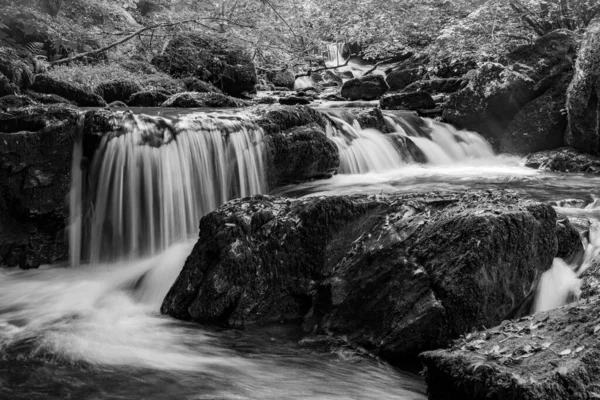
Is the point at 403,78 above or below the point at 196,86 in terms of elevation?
above

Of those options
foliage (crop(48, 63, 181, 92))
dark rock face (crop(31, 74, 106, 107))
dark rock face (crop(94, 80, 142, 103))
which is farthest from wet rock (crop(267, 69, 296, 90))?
dark rock face (crop(31, 74, 106, 107))

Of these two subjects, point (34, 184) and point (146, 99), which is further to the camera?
point (146, 99)

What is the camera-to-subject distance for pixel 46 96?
11242mm

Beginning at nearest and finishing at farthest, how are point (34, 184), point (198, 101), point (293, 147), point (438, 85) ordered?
point (34, 184), point (293, 147), point (198, 101), point (438, 85)

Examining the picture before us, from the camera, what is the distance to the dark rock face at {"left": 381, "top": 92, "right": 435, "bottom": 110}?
16.8 m

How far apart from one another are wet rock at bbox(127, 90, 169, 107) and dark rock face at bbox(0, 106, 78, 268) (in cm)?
658

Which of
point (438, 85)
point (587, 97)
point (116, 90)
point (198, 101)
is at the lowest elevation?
point (587, 97)

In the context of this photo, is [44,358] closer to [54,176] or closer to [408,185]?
[54,176]

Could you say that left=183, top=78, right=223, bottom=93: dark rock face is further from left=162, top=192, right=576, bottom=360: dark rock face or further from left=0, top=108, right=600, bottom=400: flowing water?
left=162, top=192, right=576, bottom=360: dark rock face

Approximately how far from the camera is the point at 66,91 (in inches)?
508

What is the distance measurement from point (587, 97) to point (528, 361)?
10642 millimetres

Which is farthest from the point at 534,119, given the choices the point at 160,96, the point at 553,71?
the point at 160,96

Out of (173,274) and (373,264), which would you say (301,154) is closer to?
(173,274)

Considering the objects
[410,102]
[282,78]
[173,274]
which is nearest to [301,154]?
[173,274]
